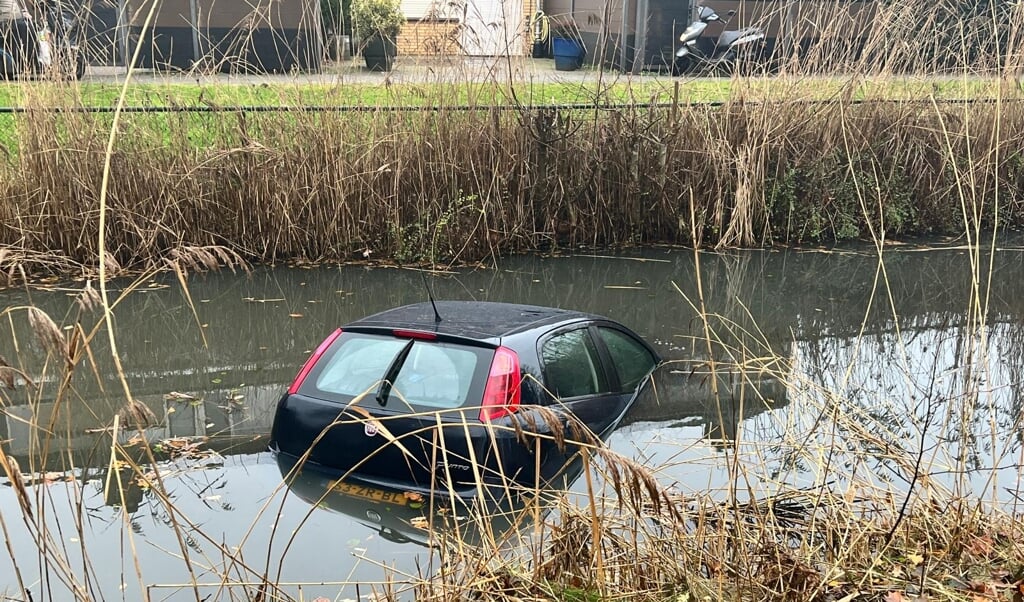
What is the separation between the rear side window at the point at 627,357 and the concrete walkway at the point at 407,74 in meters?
5.51

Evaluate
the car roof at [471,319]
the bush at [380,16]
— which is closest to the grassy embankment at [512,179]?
the bush at [380,16]

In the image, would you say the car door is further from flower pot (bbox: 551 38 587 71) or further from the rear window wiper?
flower pot (bbox: 551 38 587 71)

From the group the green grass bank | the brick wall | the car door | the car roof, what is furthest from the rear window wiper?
the brick wall

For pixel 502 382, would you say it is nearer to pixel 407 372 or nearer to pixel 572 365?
pixel 407 372

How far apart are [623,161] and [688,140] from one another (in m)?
0.98

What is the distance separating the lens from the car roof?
234 inches

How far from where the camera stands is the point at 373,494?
5691mm

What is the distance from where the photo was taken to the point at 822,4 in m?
12.9

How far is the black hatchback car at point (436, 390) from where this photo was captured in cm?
549

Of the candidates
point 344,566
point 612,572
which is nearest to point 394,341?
point 344,566

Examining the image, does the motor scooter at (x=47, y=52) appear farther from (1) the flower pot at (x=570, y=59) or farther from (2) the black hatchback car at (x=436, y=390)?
(2) the black hatchback car at (x=436, y=390)

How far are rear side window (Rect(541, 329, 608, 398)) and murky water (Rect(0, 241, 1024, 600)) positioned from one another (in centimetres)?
47

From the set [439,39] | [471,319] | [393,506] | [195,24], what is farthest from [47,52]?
[393,506]

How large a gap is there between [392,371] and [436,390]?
0.28 metres
